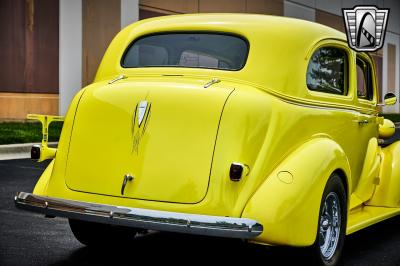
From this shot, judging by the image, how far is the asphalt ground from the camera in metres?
5.66

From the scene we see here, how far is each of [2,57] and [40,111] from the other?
194 centimetres

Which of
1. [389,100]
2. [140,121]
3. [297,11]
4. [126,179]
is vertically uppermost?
[297,11]

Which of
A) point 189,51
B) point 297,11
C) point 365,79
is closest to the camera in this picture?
point 189,51

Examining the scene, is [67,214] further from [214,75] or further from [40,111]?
[40,111]

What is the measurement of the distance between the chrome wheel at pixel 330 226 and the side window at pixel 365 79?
180cm

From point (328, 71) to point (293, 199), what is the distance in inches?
67.5

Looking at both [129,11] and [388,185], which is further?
[129,11]

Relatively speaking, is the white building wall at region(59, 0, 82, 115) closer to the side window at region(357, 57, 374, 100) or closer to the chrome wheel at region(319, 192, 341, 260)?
the side window at region(357, 57, 374, 100)

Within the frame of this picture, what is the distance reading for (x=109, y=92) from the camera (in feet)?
17.7

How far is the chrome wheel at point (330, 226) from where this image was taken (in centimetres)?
544

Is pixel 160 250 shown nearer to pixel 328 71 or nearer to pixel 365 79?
pixel 328 71

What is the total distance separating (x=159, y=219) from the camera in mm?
4723

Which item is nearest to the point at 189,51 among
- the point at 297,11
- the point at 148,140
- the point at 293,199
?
the point at 148,140

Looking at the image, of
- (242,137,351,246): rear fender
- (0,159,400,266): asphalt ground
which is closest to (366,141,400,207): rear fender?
(0,159,400,266): asphalt ground
